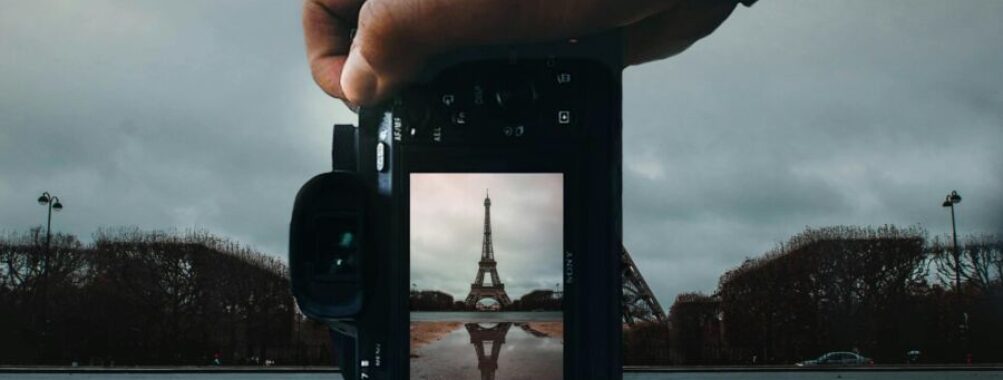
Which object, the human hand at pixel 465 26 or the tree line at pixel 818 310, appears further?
the tree line at pixel 818 310

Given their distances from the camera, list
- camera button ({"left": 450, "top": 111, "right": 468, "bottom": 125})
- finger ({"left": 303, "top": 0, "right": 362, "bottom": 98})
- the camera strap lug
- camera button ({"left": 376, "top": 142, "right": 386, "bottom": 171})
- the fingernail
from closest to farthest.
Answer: the fingernail → camera button ({"left": 450, "top": 111, "right": 468, "bottom": 125}) → camera button ({"left": 376, "top": 142, "right": 386, "bottom": 171}) → finger ({"left": 303, "top": 0, "right": 362, "bottom": 98}) → the camera strap lug

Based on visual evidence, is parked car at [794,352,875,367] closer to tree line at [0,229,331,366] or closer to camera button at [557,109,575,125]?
tree line at [0,229,331,366]

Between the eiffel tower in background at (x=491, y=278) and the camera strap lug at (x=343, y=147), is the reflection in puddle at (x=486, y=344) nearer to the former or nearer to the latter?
the eiffel tower in background at (x=491, y=278)

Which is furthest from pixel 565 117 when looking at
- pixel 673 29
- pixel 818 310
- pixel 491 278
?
pixel 818 310

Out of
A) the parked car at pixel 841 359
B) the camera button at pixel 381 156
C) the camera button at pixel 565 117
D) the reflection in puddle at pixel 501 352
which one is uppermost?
the camera button at pixel 565 117

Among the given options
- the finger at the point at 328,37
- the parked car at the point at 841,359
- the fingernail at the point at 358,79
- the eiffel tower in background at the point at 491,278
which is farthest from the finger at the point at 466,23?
the parked car at the point at 841,359

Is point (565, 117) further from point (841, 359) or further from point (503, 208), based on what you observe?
point (841, 359)

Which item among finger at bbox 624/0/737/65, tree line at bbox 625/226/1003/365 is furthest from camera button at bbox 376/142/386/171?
tree line at bbox 625/226/1003/365
